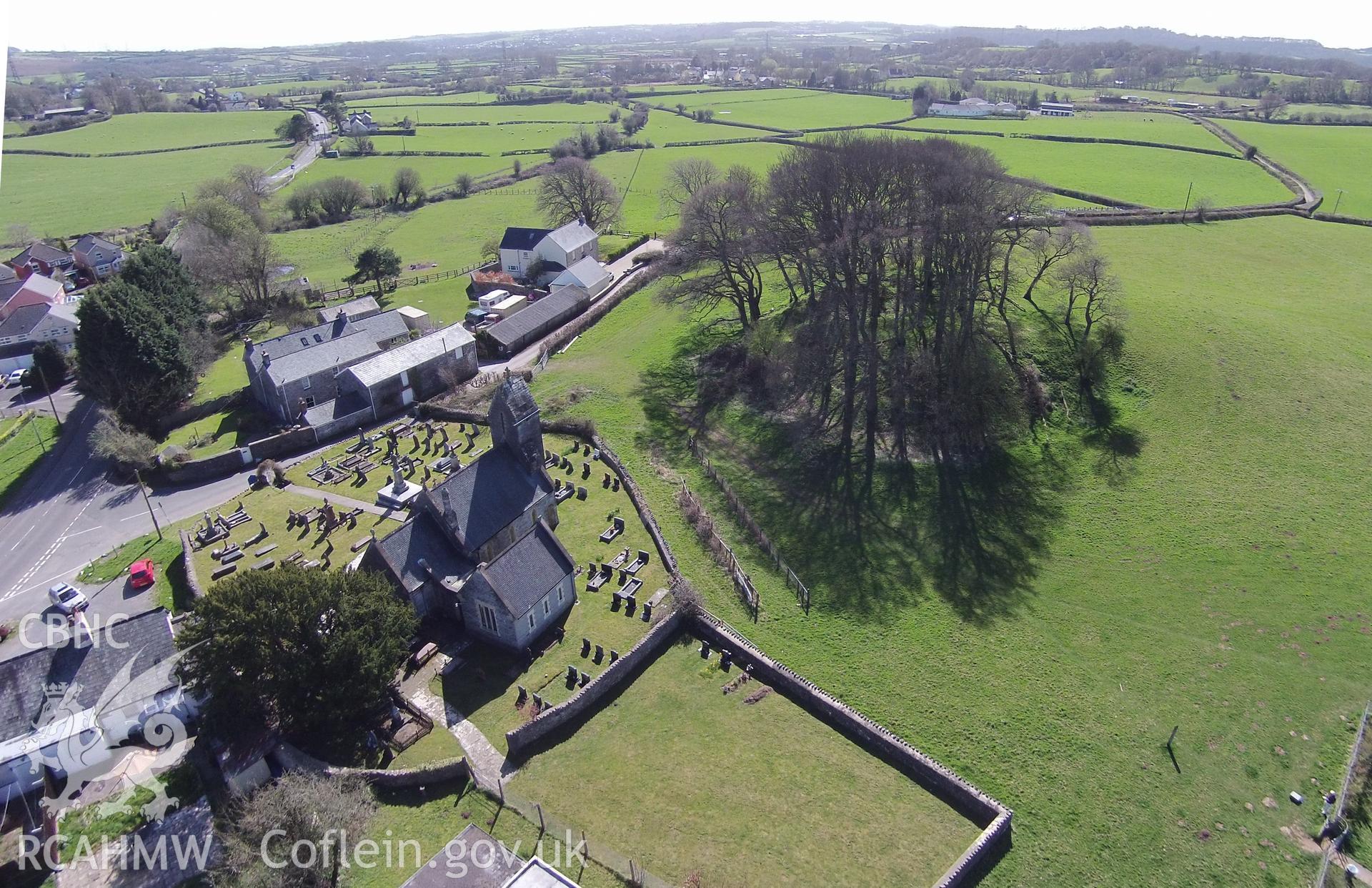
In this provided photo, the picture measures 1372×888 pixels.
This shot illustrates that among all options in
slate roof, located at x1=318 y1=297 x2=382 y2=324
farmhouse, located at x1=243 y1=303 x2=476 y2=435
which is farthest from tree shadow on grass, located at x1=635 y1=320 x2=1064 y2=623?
slate roof, located at x1=318 y1=297 x2=382 y2=324

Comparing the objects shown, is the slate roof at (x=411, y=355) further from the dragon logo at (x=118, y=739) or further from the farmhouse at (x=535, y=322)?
the dragon logo at (x=118, y=739)

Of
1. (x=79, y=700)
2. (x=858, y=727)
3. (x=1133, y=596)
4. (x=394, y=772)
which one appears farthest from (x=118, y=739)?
(x=1133, y=596)

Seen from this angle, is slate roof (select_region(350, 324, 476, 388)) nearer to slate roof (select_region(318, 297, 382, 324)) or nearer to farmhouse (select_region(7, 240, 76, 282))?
slate roof (select_region(318, 297, 382, 324))

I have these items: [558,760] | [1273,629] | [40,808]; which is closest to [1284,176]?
[1273,629]

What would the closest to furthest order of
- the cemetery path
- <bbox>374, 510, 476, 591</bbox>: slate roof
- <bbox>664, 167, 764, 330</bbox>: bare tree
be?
the cemetery path < <bbox>374, 510, 476, 591</bbox>: slate roof < <bbox>664, 167, 764, 330</bbox>: bare tree

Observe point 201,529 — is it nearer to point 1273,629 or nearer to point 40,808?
point 40,808

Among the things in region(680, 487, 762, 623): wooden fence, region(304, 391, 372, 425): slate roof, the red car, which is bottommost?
the red car
